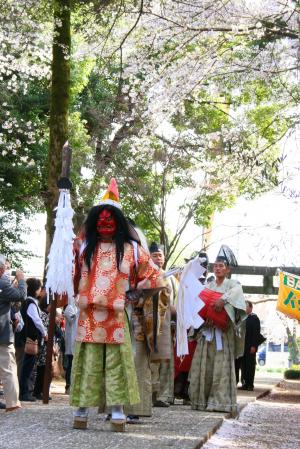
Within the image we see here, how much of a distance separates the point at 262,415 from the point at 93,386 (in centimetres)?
524

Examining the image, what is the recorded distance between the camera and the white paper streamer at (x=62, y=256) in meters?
9.55

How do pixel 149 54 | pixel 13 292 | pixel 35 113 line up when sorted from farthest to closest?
pixel 35 113 → pixel 149 54 → pixel 13 292

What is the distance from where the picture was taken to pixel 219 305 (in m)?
12.4

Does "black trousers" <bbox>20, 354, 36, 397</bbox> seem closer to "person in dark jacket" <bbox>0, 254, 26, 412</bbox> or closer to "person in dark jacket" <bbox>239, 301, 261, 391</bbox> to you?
"person in dark jacket" <bbox>0, 254, 26, 412</bbox>

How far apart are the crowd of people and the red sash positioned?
1cm

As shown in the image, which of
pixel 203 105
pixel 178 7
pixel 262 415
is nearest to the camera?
pixel 262 415

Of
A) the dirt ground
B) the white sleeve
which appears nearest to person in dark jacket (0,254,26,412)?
the white sleeve

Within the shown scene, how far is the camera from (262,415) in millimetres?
13594

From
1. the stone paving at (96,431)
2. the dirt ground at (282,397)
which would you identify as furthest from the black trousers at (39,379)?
the dirt ground at (282,397)

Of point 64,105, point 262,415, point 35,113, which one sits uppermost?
point 35,113

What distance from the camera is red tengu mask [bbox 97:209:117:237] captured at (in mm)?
9078

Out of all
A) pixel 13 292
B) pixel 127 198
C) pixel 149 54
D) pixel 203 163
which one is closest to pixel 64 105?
pixel 149 54

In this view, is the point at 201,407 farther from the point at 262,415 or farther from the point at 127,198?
the point at 127,198

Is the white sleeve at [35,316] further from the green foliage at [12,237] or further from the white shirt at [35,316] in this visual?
the green foliage at [12,237]
